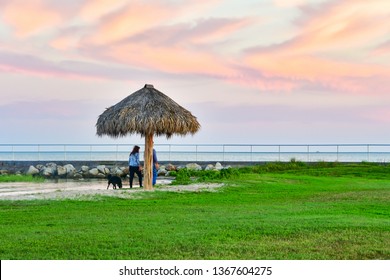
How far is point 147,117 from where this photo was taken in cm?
2144

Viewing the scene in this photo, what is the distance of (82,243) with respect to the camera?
10.7 m

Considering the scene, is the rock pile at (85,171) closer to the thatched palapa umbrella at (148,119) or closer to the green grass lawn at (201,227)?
the thatched palapa umbrella at (148,119)

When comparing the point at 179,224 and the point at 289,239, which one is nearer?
the point at 289,239

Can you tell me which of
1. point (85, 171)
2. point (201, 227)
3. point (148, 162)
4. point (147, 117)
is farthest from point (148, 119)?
point (85, 171)

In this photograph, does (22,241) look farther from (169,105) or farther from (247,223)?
(169,105)

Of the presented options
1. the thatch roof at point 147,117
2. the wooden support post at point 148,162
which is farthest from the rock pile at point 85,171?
the thatch roof at point 147,117

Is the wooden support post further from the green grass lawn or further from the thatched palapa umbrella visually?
the green grass lawn

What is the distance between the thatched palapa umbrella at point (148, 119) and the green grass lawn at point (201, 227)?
7.43 feet

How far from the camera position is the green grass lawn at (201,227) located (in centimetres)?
1014

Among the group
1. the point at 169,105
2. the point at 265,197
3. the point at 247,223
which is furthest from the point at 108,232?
the point at 169,105

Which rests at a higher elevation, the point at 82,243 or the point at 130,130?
the point at 130,130

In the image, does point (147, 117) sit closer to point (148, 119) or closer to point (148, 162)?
point (148, 119)

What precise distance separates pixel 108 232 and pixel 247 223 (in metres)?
2.72
